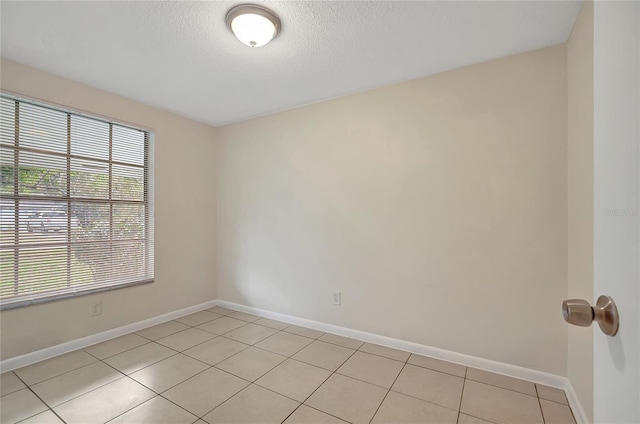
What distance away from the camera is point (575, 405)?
1.69 metres

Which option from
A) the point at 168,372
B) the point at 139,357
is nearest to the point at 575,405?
the point at 168,372

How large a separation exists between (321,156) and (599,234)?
8.35 feet

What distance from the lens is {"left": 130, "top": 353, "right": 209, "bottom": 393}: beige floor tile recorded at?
6.59 feet

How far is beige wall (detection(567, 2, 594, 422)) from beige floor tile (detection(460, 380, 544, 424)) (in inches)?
10.8

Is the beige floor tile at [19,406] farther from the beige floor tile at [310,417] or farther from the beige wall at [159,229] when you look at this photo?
the beige floor tile at [310,417]

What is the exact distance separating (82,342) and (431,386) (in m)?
3.03

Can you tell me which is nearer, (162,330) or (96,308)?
(96,308)

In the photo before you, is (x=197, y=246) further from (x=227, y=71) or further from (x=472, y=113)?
(x=472, y=113)

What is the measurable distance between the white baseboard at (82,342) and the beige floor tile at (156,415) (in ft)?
4.20

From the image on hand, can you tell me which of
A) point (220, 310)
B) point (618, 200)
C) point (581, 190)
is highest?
point (581, 190)

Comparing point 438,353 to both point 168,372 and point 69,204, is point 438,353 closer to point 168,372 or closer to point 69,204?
point 168,372

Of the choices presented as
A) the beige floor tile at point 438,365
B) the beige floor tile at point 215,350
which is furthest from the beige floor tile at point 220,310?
the beige floor tile at point 438,365

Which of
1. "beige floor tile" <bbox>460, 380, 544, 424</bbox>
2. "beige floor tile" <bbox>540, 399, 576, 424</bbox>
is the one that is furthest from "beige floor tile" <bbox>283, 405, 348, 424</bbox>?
"beige floor tile" <bbox>540, 399, 576, 424</bbox>

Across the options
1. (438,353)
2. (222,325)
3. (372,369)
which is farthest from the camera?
(222,325)
